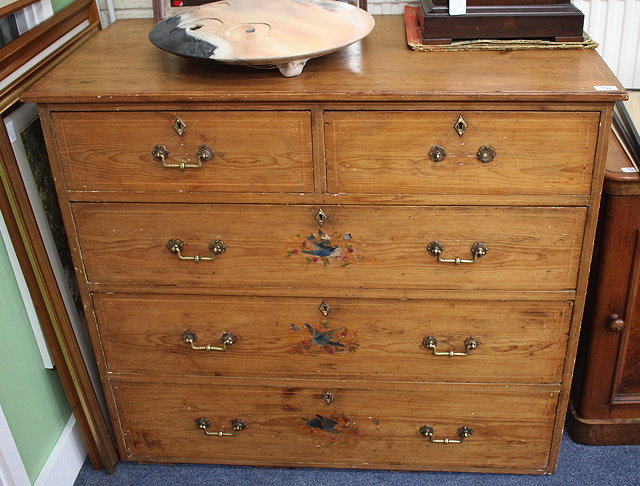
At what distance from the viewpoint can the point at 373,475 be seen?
1.96 metres

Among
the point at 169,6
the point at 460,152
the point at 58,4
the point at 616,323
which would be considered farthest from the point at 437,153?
the point at 58,4

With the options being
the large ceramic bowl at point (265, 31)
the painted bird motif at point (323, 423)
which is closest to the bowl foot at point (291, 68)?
the large ceramic bowl at point (265, 31)

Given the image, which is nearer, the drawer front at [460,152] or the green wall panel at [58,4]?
the drawer front at [460,152]

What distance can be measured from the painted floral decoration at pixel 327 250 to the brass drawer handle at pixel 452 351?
0.27 metres

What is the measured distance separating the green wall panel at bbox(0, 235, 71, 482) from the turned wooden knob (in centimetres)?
143

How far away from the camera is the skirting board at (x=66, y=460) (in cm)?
182

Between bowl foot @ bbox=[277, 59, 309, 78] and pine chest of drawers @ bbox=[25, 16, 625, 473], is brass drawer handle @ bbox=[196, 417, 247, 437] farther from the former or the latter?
bowl foot @ bbox=[277, 59, 309, 78]

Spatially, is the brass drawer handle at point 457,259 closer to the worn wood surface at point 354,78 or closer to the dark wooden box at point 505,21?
the worn wood surface at point 354,78

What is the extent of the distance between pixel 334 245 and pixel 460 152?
1.14 feet

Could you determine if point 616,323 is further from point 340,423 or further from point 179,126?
point 179,126

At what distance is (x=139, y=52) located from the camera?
1.71 metres

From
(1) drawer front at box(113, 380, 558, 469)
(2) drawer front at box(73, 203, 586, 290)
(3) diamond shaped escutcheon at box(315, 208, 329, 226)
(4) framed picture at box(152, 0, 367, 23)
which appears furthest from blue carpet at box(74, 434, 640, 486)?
(4) framed picture at box(152, 0, 367, 23)

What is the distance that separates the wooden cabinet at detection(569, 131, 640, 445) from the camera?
66.5 inches

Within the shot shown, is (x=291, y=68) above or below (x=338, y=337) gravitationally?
above
